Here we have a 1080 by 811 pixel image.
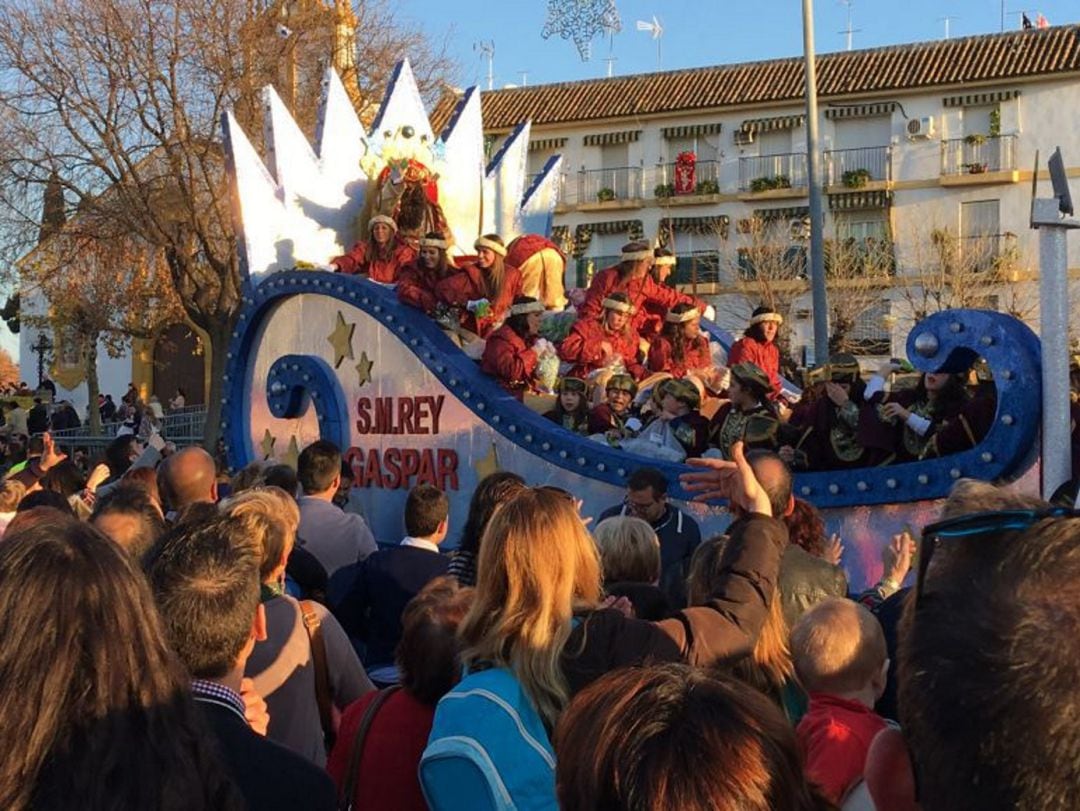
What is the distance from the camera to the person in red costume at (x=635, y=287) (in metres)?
10.3

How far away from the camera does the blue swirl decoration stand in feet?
20.0

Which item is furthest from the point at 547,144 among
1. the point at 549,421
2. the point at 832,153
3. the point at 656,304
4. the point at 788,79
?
the point at 549,421

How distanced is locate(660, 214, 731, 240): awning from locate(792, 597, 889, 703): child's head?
37.0 m

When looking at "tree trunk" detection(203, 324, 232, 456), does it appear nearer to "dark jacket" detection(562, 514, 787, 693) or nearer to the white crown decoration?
the white crown decoration

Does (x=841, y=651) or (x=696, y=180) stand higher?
(x=696, y=180)

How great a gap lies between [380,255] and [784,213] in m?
29.7

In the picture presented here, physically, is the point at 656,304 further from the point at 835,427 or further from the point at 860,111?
the point at 860,111

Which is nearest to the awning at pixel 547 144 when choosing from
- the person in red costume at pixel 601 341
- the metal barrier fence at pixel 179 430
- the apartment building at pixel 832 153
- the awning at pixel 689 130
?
the apartment building at pixel 832 153

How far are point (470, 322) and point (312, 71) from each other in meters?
15.5

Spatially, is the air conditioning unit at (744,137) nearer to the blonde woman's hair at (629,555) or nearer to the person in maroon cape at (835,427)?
the person in maroon cape at (835,427)

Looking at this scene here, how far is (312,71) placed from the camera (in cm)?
2445

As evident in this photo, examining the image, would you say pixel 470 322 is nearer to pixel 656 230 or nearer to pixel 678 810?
pixel 678 810

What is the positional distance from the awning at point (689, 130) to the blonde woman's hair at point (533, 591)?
1542 inches

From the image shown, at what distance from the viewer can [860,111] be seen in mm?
39125
